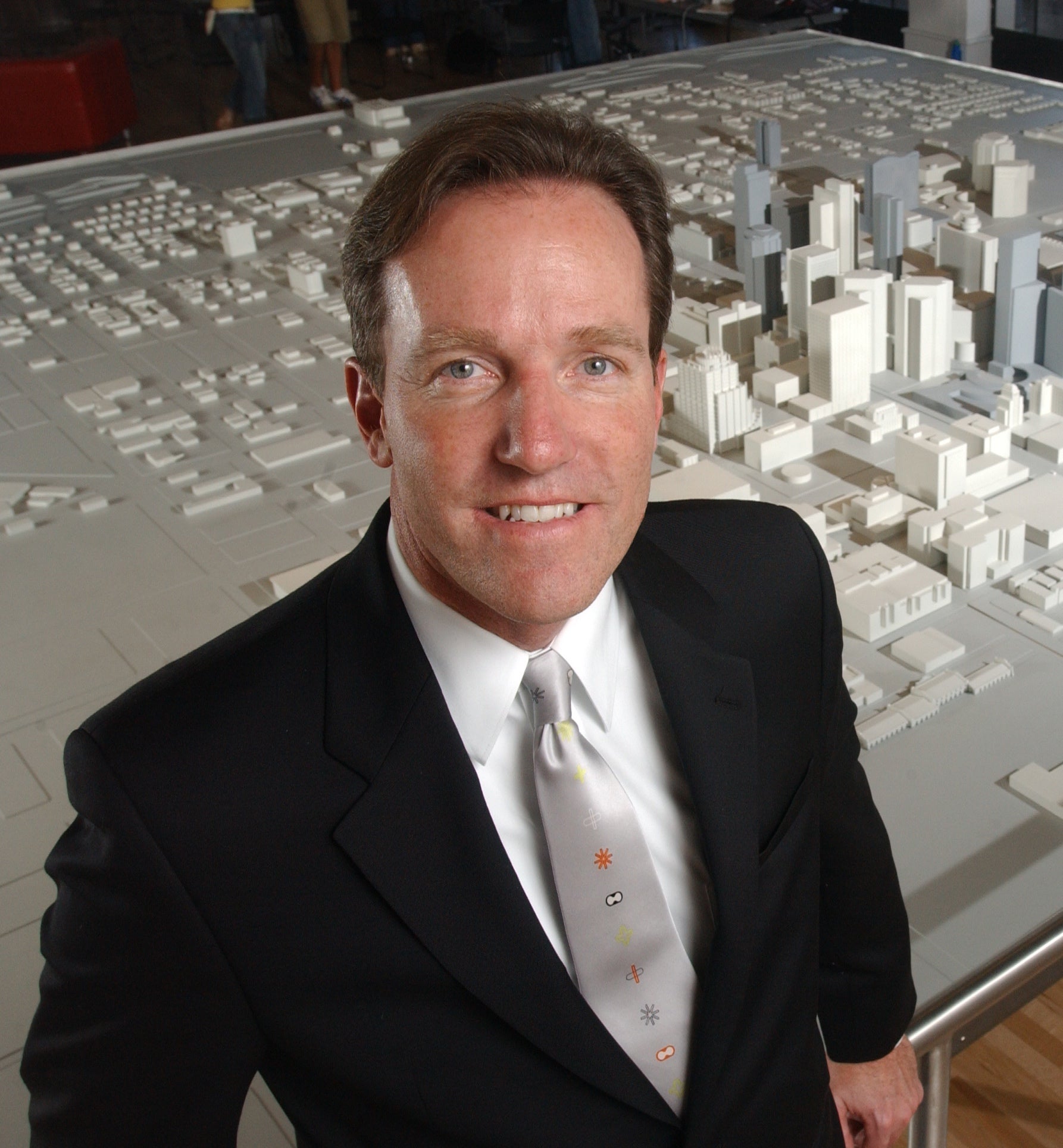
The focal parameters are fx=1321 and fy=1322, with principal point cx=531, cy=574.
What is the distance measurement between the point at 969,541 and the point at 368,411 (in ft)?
12.4

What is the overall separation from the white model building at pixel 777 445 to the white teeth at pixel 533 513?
4658 millimetres

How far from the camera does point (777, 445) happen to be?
6250mm

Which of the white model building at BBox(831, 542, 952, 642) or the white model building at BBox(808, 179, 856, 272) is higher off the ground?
→ the white model building at BBox(808, 179, 856, 272)

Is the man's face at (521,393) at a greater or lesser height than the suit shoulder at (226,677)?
greater

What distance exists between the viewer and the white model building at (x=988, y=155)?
30.0 ft

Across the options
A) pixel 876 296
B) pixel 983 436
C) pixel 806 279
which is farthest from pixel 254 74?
pixel 983 436

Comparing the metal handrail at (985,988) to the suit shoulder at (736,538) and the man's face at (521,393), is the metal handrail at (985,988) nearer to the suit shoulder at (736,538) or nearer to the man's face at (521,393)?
the suit shoulder at (736,538)

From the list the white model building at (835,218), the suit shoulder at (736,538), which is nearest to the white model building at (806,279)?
the white model building at (835,218)

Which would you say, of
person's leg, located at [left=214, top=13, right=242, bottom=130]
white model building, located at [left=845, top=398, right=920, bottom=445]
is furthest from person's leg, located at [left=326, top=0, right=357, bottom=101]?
white model building, located at [left=845, top=398, right=920, bottom=445]

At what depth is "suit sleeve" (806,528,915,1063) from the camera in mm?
2250

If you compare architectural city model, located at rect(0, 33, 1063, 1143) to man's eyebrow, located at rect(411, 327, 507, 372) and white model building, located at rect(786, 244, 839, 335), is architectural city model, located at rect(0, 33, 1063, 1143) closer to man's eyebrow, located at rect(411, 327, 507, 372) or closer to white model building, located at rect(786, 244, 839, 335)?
white model building, located at rect(786, 244, 839, 335)

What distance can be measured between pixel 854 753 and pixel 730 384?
4288 mm

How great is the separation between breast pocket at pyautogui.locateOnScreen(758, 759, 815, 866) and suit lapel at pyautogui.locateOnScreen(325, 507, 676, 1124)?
391 mm

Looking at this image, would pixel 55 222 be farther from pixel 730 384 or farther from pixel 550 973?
pixel 550 973
